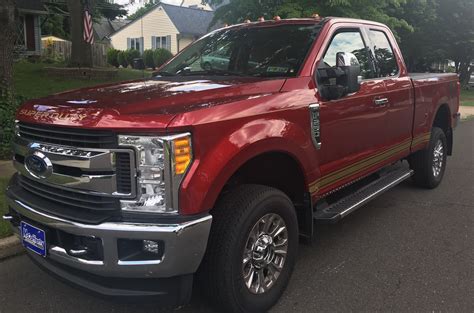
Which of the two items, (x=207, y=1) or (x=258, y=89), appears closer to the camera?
(x=258, y=89)

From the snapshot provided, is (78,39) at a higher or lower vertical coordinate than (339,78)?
higher

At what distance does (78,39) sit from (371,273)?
15.6m

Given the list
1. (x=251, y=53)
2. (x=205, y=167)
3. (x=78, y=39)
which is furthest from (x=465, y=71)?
(x=205, y=167)

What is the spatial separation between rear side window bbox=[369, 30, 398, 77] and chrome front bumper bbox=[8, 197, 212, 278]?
3049mm

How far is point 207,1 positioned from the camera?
1327 cm

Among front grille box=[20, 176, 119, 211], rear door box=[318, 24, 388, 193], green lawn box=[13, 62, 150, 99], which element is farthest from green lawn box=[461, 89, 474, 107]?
front grille box=[20, 176, 119, 211]

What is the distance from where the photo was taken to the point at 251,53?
4.32 m

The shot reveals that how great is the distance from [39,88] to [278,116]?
38.2ft

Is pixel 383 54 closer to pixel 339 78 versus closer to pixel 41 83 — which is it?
pixel 339 78

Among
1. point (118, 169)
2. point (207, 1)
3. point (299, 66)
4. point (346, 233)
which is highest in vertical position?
point (207, 1)

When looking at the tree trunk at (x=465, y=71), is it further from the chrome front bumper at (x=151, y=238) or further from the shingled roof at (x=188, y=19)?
the chrome front bumper at (x=151, y=238)

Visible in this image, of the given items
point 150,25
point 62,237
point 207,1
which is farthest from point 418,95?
point 150,25

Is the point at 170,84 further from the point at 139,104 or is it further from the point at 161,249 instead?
the point at 161,249

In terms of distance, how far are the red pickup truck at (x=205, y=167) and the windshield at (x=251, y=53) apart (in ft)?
0.05
